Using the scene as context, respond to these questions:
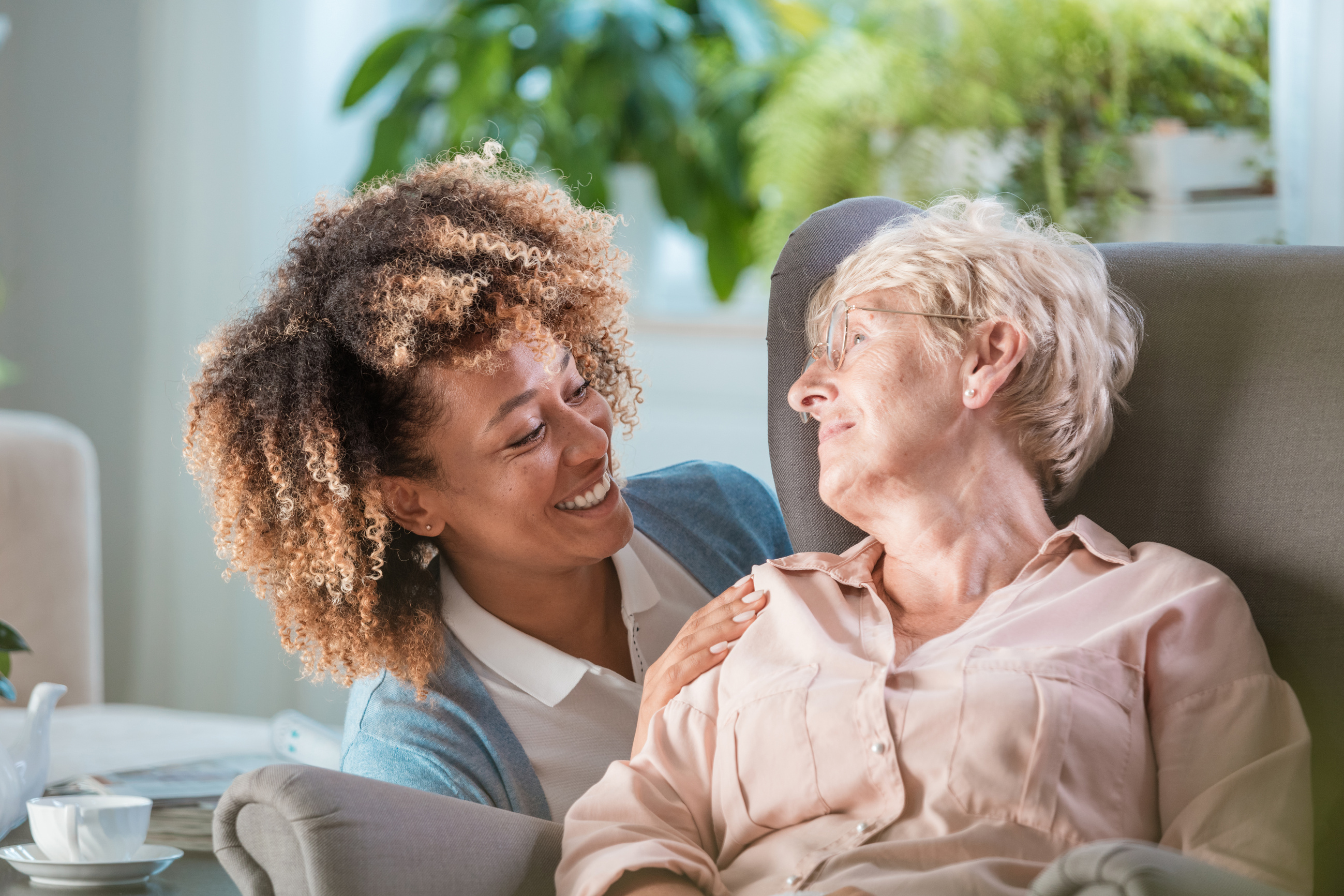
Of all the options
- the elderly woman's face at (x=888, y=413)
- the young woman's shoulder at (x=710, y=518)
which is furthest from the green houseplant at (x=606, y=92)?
the elderly woman's face at (x=888, y=413)

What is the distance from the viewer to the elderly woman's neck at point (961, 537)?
1320 mm

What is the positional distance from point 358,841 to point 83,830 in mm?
425

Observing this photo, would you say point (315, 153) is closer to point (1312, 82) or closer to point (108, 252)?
point (108, 252)

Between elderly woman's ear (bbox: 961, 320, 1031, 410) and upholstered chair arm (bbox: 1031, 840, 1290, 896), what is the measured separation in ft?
1.75

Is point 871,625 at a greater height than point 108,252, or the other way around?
point 108,252

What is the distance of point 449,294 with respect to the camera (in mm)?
1385

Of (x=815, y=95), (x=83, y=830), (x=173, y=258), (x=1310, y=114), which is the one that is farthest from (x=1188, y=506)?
(x=173, y=258)

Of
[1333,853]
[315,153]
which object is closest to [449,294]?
[1333,853]

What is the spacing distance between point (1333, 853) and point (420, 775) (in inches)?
37.0

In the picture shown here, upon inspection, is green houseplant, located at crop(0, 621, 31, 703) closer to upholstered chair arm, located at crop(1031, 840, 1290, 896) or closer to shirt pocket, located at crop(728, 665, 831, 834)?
shirt pocket, located at crop(728, 665, 831, 834)

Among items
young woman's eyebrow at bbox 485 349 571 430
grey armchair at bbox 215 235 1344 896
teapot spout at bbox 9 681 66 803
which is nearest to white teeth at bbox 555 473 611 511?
young woman's eyebrow at bbox 485 349 571 430

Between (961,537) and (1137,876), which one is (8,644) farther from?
(1137,876)

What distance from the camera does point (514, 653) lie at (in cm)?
152

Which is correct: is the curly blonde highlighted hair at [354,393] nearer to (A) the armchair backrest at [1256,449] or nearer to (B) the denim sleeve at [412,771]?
(B) the denim sleeve at [412,771]
